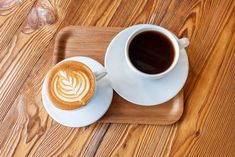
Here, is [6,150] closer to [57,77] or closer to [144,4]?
[57,77]

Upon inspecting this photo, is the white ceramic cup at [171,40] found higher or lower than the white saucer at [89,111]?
higher

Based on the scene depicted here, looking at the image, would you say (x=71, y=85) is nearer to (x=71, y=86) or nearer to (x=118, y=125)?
(x=71, y=86)

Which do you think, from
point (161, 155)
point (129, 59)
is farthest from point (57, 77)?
point (161, 155)

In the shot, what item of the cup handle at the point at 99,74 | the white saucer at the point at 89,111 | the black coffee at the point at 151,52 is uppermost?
the black coffee at the point at 151,52

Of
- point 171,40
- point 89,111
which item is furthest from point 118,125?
point 171,40

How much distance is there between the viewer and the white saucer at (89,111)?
61cm

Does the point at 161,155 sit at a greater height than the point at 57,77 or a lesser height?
lesser

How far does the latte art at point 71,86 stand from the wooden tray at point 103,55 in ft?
0.25

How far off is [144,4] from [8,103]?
34 cm

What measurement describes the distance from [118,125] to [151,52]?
149mm

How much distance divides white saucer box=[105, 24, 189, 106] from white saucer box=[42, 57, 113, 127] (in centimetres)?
2

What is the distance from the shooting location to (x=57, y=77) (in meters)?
0.58

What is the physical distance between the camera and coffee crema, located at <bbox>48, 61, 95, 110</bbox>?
57 centimetres

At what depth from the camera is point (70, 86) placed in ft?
1.89
